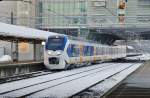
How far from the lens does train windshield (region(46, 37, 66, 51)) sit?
43531 mm

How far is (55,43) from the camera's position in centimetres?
4381

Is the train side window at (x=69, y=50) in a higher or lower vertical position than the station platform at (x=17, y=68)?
higher

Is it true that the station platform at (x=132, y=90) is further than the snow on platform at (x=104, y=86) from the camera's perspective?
No

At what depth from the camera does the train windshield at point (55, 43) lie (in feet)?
143

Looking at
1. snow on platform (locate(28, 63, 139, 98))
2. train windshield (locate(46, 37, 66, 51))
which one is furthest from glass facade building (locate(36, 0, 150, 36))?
snow on platform (locate(28, 63, 139, 98))

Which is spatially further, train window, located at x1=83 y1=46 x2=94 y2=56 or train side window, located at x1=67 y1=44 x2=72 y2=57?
train window, located at x1=83 y1=46 x2=94 y2=56

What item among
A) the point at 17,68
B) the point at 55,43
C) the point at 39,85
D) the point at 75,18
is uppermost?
the point at 75,18

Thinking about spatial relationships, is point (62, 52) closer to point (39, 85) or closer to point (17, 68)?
point (17, 68)

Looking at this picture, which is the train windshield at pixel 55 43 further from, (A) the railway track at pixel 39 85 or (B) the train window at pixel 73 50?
(A) the railway track at pixel 39 85

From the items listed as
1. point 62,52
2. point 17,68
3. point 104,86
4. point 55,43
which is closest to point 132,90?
point 104,86

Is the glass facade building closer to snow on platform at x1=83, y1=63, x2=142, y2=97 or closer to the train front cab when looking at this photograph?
the train front cab

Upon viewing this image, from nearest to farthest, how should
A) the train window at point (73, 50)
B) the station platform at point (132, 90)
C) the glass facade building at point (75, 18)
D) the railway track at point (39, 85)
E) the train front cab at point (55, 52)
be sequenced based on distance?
the station platform at point (132, 90) < the railway track at point (39, 85) < the train front cab at point (55, 52) < the train window at point (73, 50) < the glass facade building at point (75, 18)

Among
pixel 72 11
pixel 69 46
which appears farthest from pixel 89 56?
pixel 72 11

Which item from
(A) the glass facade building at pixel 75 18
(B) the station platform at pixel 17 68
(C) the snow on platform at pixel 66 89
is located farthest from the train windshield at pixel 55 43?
(A) the glass facade building at pixel 75 18
